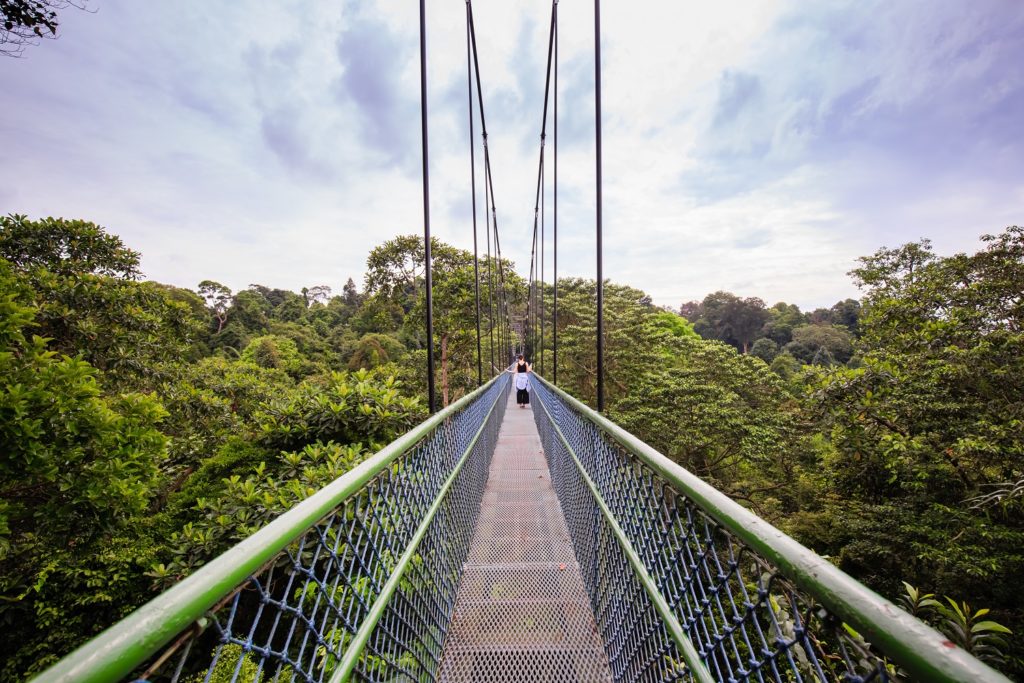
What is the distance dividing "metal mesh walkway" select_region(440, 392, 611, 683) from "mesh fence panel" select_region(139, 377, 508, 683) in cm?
10

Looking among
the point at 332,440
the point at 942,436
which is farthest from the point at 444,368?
the point at 942,436

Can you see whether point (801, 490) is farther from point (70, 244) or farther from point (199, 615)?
point (70, 244)

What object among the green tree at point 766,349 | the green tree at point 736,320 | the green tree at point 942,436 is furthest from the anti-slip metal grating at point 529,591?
the green tree at point 736,320

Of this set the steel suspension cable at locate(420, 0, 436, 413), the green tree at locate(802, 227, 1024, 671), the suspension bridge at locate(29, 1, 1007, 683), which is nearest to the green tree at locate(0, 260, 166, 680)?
the suspension bridge at locate(29, 1, 1007, 683)

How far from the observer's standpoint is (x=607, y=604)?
1675 mm

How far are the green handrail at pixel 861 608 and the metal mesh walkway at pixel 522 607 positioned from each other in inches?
46.3

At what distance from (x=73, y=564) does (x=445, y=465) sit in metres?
4.13

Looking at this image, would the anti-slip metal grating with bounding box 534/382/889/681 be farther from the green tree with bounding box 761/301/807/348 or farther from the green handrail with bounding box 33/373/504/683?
the green tree with bounding box 761/301/807/348

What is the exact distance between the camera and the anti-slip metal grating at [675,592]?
0.66 m

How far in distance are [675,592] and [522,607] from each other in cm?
102

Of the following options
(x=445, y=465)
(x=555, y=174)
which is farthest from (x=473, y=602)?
(x=555, y=174)

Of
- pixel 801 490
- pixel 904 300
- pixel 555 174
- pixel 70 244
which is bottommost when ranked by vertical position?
pixel 801 490

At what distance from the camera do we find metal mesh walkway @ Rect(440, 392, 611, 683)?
1.60m

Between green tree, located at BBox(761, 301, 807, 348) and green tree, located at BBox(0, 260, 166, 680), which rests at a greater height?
green tree, located at BBox(761, 301, 807, 348)
